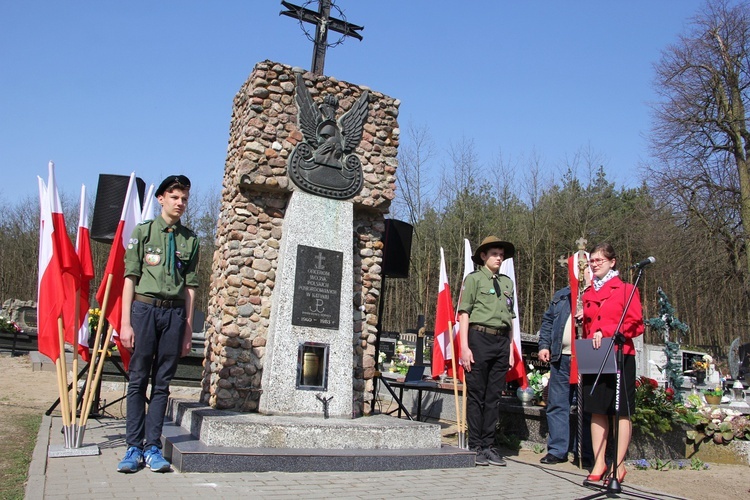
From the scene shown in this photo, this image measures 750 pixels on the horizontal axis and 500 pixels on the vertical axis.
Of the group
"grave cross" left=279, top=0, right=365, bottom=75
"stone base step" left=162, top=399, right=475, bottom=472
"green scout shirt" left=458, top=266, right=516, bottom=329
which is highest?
"grave cross" left=279, top=0, right=365, bottom=75

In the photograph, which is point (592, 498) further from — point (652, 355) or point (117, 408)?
point (652, 355)

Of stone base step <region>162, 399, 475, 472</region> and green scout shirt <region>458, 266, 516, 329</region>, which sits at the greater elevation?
green scout shirt <region>458, 266, 516, 329</region>

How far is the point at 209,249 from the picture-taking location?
28.8 meters

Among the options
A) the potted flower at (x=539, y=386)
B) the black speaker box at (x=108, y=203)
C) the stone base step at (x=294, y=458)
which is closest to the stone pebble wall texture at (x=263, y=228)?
the stone base step at (x=294, y=458)

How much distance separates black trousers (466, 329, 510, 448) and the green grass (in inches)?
140

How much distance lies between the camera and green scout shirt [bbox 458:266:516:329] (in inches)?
226

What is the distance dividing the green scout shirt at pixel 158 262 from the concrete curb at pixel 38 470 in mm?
1299

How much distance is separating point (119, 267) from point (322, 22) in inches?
207

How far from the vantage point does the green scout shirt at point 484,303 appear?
5.75m

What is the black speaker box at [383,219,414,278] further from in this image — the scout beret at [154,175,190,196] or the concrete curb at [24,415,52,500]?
the concrete curb at [24,415,52,500]

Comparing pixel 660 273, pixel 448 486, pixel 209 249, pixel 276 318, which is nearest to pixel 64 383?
pixel 276 318

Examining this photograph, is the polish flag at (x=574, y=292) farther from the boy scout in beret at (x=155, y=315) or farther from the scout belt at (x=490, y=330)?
the boy scout in beret at (x=155, y=315)

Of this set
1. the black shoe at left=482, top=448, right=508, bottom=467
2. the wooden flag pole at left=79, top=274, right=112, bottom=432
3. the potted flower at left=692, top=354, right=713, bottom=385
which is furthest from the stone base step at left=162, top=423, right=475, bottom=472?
the potted flower at left=692, top=354, right=713, bottom=385

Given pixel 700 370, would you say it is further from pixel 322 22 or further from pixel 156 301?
pixel 156 301
